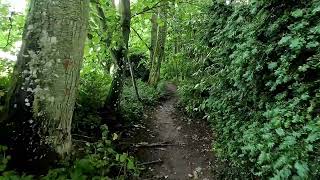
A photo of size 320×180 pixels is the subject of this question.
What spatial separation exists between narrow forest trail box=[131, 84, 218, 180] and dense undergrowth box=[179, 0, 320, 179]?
0.49 m

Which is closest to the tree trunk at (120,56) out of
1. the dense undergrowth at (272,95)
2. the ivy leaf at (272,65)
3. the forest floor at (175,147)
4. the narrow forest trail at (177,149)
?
the forest floor at (175,147)

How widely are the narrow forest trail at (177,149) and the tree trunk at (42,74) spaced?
9.89ft

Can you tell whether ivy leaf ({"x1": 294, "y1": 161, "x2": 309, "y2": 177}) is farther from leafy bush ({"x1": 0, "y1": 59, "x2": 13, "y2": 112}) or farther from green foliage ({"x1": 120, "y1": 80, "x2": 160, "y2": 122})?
green foliage ({"x1": 120, "y1": 80, "x2": 160, "y2": 122})

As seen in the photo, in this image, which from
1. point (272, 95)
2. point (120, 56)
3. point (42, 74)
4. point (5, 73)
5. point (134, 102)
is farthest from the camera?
point (134, 102)

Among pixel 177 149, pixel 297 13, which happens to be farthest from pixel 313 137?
pixel 177 149

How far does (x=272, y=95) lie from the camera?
5.07m

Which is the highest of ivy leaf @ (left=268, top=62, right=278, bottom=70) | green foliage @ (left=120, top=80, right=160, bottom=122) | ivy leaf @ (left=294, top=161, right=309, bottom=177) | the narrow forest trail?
ivy leaf @ (left=268, top=62, right=278, bottom=70)

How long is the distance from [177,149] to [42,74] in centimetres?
464

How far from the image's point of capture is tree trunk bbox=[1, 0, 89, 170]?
2.96m

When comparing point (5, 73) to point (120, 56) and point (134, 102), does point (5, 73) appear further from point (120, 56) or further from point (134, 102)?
point (134, 102)

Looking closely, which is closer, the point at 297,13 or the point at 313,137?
the point at 313,137

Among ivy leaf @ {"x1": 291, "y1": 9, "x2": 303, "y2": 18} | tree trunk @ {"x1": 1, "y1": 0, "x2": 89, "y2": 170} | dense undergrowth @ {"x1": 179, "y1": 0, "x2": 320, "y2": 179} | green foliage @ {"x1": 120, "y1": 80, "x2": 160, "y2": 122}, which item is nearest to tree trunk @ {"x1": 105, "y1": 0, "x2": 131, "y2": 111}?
green foliage @ {"x1": 120, "y1": 80, "x2": 160, "y2": 122}

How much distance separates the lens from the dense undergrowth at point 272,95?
378 cm

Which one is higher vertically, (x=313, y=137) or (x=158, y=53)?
(x=158, y=53)
